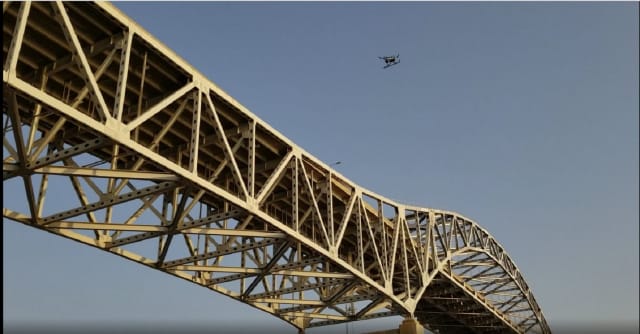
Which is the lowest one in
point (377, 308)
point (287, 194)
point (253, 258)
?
point (377, 308)

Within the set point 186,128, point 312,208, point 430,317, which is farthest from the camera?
point 430,317

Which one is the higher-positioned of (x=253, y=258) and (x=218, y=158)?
(x=218, y=158)

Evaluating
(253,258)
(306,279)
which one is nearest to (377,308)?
(306,279)

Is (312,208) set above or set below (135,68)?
below

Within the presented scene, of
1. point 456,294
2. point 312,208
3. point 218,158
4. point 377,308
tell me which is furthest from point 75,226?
point 456,294

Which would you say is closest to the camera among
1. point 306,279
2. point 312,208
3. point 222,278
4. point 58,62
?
point 58,62

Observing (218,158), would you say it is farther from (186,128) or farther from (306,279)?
(306,279)

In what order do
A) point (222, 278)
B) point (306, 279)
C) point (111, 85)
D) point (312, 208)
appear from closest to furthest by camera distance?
point (111, 85) → point (312, 208) → point (222, 278) → point (306, 279)

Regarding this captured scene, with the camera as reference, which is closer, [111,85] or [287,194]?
[111,85]

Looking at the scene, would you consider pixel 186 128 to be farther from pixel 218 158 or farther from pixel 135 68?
pixel 135 68
